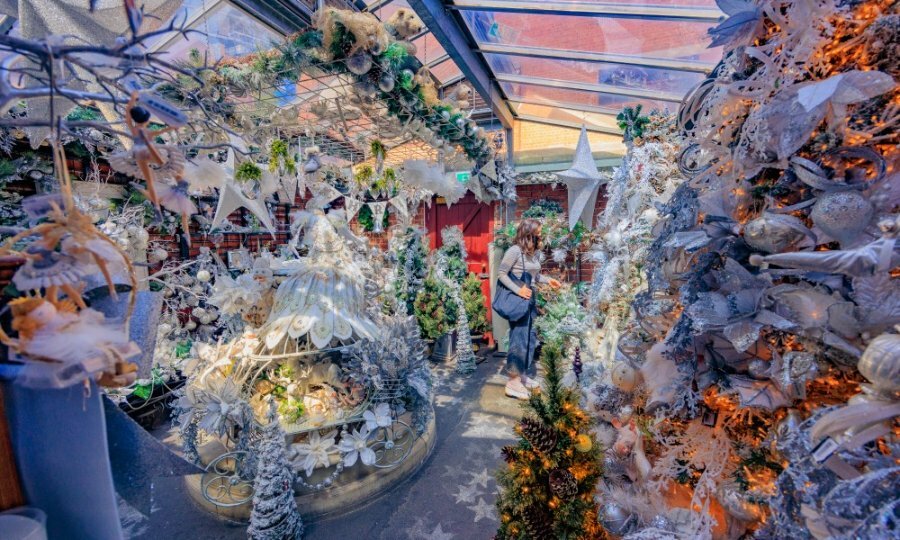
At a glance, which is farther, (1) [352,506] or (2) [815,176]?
(1) [352,506]

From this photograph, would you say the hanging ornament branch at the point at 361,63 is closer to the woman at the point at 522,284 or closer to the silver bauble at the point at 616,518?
the woman at the point at 522,284

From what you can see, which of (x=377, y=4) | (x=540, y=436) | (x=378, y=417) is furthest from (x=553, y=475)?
(x=377, y=4)

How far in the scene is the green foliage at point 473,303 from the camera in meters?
6.16

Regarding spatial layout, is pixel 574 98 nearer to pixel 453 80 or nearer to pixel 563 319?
pixel 453 80

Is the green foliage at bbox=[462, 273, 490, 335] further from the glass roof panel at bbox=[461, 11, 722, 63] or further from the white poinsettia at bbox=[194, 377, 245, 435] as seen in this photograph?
the white poinsettia at bbox=[194, 377, 245, 435]

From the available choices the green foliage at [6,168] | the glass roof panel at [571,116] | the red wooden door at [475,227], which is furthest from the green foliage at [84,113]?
the glass roof panel at [571,116]

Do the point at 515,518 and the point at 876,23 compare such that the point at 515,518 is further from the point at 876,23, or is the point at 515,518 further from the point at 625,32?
the point at 625,32

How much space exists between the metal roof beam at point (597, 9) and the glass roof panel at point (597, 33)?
132mm

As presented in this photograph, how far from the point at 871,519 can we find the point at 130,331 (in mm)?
1571

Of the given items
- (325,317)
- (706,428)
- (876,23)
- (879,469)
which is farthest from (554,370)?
(325,317)

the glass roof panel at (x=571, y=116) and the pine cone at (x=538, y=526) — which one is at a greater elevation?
the glass roof panel at (x=571, y=116)

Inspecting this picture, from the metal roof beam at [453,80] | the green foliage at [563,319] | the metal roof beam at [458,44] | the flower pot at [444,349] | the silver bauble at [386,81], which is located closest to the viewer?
the silver bauble at [386,81]

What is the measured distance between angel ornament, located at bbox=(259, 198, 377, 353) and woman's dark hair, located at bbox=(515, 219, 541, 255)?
191 centimetres

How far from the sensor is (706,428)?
1311mm
